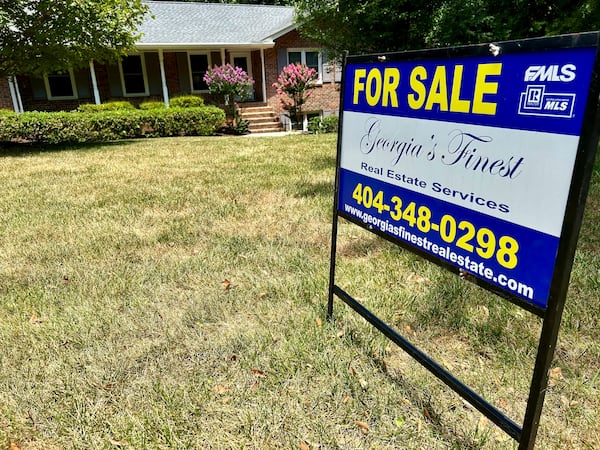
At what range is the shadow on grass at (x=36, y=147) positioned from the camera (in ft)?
37.0

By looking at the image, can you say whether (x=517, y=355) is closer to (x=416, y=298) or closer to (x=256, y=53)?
(x=416, y=298)

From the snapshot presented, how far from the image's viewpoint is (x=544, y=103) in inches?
54.7

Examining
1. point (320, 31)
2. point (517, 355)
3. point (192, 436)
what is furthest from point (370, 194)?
point (320, 31)

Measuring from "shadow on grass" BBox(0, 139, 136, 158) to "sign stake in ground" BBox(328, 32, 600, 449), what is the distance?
11.5m

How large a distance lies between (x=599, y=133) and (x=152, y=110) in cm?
1477

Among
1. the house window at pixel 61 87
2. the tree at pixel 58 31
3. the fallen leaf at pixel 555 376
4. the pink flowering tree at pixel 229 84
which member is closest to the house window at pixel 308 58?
the pink flowering tree at pixel 229 84

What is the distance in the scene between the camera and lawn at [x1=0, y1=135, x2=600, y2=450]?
2053mm

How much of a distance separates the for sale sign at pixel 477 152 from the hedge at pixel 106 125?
43.4 feet

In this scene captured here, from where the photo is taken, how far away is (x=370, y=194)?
7.78ft

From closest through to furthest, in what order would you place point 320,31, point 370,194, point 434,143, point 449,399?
point 434,143, point 449,399, point 370,194, point 320,31

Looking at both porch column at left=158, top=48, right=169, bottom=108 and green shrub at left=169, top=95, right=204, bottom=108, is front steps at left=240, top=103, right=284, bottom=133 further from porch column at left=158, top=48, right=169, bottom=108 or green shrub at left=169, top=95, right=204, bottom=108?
porch column at left=158, top=48, right=169, bottom=108

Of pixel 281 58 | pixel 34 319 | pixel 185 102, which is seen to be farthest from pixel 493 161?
pixel 281 58

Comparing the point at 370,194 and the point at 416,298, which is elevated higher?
the point at 370,194

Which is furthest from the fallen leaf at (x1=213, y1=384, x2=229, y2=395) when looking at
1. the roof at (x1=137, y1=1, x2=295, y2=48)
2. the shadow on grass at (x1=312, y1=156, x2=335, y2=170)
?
the roof at (x1=137, y1=1, x2=295, y2=48)
